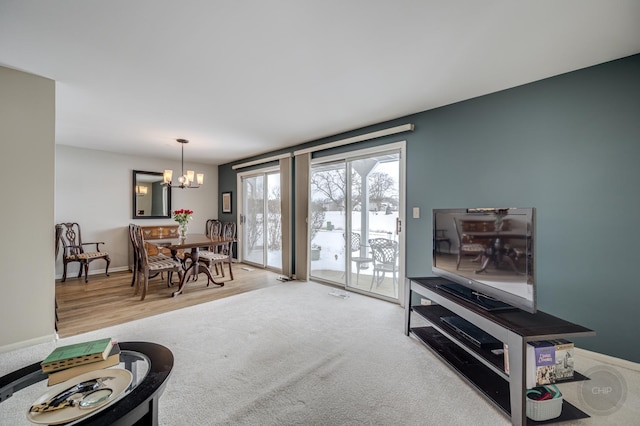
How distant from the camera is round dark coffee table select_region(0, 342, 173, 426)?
0.98m

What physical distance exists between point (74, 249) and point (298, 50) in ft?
17.6

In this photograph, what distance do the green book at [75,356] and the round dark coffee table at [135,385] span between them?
0.10 meters

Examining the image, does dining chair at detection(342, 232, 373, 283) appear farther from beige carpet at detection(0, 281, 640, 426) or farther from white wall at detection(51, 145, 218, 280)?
white wall at detection(51, 145, 218, 280)

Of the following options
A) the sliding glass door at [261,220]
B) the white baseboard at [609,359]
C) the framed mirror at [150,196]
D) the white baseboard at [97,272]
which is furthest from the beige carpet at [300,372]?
the framed mirror at [150,196]

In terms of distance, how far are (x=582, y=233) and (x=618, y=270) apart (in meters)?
0.34

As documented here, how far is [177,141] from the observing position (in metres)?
4.45

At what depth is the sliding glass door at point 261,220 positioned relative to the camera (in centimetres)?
537

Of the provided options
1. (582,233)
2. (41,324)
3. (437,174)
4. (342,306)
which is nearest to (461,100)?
(437,174)

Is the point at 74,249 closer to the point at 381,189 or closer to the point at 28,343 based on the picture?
the point at 28,343

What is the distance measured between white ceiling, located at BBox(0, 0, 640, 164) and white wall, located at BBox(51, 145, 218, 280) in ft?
7.24

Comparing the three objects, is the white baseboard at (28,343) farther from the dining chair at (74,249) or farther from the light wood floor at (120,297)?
the dining chair at (74,249)

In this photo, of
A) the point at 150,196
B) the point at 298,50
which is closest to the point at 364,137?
the point at 298,50

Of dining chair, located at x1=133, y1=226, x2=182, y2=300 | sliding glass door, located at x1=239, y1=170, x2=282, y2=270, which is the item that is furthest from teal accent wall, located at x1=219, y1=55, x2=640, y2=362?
sliding glass door, located at x1=239, y1=170, x2=282, y2=270

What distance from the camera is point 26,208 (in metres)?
2.27
